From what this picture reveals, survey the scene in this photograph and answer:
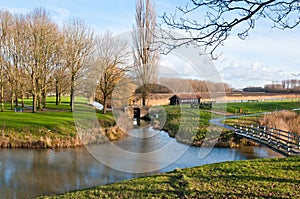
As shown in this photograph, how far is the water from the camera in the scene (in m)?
10.4

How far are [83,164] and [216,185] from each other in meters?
7.36

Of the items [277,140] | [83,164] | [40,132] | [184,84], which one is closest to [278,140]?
[277,140]

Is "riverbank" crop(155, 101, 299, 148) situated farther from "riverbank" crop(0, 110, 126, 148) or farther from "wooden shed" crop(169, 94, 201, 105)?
"riverbank" crop(0, 110, 126, 148)

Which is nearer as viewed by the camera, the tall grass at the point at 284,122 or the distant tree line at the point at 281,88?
the tall grass at the point at 284,122

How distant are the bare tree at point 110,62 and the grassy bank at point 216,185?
1647cm

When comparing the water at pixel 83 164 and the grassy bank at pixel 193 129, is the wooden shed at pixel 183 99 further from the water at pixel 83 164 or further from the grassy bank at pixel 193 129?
the water at pixel 83 164

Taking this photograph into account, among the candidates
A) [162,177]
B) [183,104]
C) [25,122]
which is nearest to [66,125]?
[25,122]

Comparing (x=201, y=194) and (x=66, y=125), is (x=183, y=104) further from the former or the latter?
(x=201, y=194)

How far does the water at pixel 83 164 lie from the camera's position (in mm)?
10422

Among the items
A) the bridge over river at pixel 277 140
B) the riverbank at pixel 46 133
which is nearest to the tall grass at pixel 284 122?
the bridge over river at pixel 277 140

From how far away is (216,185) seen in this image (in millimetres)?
7969

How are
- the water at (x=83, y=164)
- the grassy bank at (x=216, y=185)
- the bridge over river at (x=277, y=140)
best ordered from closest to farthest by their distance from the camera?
the grassy bank at (x=216, y=185), the water at (x=83, y=164), the bridge over river at (x=277, y=140)

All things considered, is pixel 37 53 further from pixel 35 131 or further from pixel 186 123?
pixel 186 123

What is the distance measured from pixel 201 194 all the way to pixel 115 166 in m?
6.26
